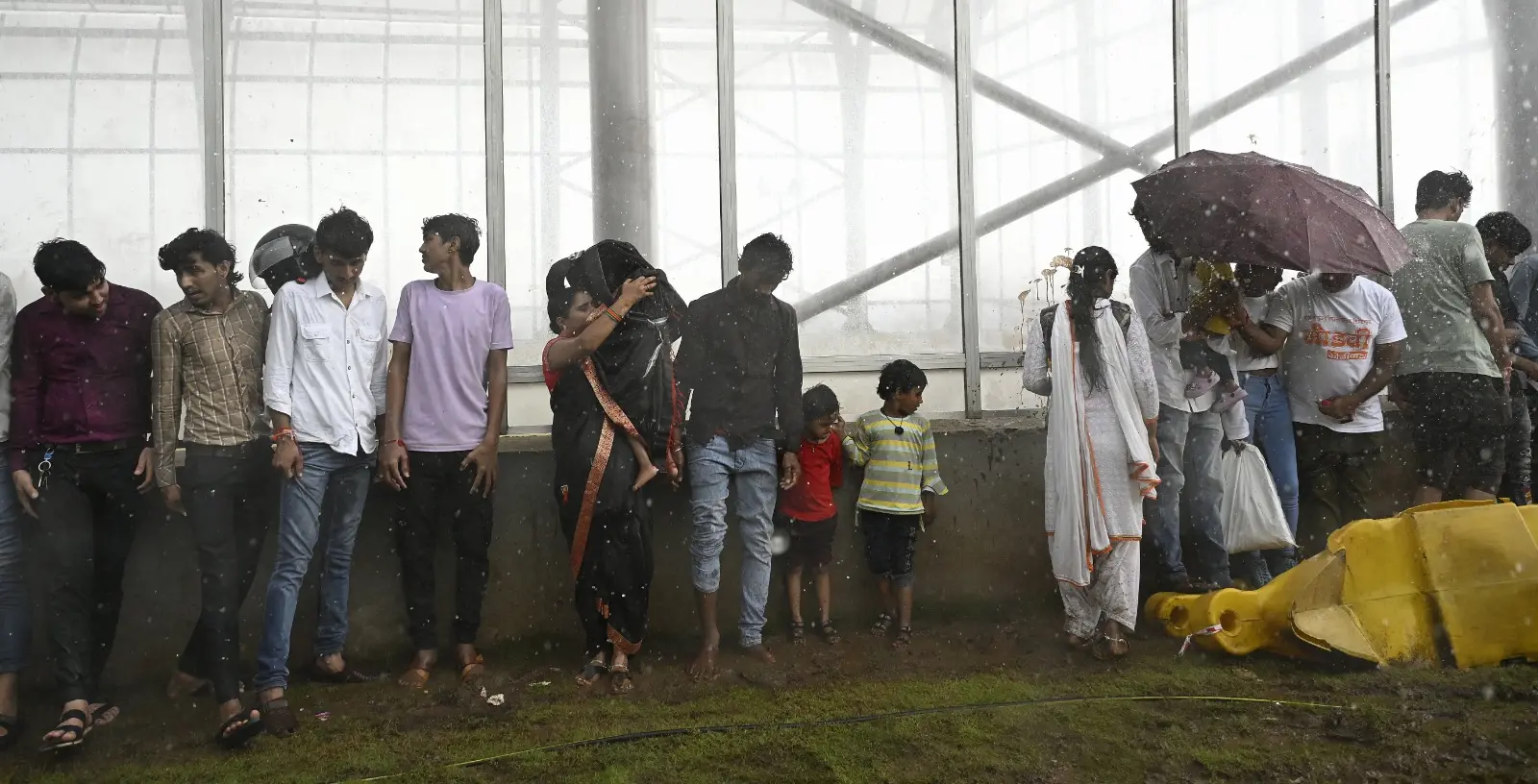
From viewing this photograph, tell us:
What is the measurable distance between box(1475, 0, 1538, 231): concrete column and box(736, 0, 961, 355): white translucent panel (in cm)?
390

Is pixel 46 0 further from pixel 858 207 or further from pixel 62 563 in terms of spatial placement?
pixel 858 207

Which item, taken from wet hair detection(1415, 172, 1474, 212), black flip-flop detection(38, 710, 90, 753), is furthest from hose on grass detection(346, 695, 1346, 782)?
wet hair detection(1415, 172, 1474, 212)

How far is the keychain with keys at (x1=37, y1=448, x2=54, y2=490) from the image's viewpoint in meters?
4.42

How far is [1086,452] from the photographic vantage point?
210 inches

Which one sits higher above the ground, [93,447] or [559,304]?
[559,304]

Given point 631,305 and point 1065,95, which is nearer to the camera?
point 631,305

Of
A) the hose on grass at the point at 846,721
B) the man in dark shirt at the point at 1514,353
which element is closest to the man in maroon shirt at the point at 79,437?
the hose on grass at the point at 846,721

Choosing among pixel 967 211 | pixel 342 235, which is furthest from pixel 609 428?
pixel 967 211

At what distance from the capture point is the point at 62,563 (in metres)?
4.39

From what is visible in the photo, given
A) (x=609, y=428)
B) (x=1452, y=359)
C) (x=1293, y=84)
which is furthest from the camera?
(x=1293, y=84)

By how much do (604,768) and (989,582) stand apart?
2.92m

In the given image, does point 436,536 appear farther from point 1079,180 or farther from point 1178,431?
point 1079,180

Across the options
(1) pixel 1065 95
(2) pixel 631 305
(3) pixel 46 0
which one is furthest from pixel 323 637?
(1) pixel 1065 95

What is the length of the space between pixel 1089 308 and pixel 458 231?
9.63 feet
